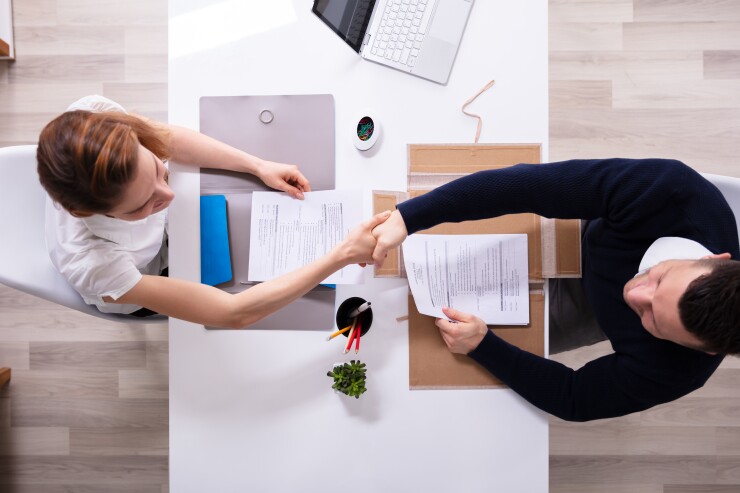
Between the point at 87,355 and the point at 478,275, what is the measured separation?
1512 mm

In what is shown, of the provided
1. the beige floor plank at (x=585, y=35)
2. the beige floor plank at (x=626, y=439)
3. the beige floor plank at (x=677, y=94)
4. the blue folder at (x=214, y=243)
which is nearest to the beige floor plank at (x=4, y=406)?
the blue folder at (x=214, y=243)

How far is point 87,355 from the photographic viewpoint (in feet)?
6.06

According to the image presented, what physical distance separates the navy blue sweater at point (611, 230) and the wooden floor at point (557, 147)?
73 centimetres

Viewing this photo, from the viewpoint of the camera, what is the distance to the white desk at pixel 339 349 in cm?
116

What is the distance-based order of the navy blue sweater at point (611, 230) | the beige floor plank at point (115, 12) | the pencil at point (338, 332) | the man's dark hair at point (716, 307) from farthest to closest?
1. the beige floor plank at point (115, 12)
2. the pencil at point (338, 332)
3. the navy blue sweater at point (611, 230)
4. the man's dark hair at point (716, 307)

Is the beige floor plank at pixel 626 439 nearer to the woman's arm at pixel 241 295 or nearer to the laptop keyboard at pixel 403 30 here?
the woman's arm at pixel 241 295

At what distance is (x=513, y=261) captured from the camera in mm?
1155

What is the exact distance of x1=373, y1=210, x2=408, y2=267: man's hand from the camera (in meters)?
1.08

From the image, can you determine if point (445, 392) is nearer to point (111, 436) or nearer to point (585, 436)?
point (585, 436)

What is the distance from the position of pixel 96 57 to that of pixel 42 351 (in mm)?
1105

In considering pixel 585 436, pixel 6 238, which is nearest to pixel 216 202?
pixel 6 238

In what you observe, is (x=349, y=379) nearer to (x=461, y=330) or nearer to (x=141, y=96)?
(x=461, y=330)

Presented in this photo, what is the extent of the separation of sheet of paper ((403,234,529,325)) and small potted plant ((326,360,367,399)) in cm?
23

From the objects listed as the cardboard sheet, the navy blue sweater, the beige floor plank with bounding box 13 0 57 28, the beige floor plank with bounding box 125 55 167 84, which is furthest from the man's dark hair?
the beige floor plank with bounding box 13 0 57 28
